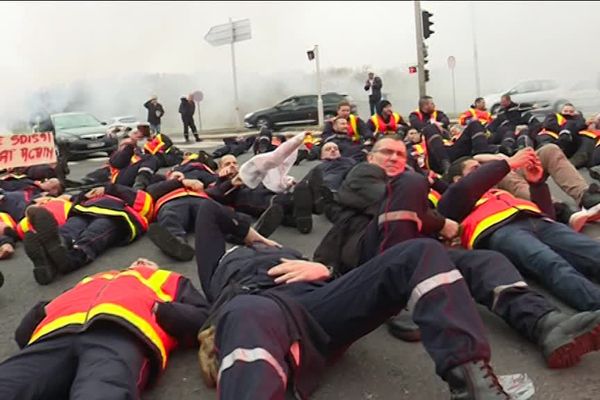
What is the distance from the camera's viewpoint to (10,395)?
251 centimetres

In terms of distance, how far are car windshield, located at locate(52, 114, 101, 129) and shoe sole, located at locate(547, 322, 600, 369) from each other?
15.7m

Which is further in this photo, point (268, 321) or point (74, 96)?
point (74, 96)

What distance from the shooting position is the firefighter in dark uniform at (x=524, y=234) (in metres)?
3.40

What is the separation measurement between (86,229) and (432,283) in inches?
160

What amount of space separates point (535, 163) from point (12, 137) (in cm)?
727

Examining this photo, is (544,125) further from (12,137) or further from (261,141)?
(12,137)

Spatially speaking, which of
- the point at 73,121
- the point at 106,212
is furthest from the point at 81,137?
the point at 106,212

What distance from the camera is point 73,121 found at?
1678 cm

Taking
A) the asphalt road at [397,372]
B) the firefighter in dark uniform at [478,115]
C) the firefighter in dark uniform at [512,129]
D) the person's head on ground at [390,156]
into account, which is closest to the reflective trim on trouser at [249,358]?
the asphalt road at [397,372]

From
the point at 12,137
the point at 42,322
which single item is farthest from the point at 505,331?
the point at 12,137

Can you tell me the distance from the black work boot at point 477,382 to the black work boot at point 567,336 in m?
0.66

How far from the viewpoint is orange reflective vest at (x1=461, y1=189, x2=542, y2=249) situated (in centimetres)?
403

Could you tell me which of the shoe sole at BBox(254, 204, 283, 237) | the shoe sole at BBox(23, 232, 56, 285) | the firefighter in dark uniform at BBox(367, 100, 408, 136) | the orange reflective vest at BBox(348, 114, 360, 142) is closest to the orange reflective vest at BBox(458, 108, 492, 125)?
the firefighter in dark uniform at BBox(367, 100, 408, 136)

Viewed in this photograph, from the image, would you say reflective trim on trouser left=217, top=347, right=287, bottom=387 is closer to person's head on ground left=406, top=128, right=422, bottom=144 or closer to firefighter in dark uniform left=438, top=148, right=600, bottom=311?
firefighter in dark uniform left=438, top=148, right=600, bottom=311
